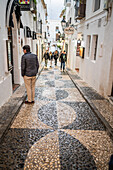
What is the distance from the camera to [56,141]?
346cm

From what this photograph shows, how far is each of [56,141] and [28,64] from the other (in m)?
2.79

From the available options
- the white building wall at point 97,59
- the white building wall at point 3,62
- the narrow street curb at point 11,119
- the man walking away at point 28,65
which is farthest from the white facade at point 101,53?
the white building wall at point 3,62

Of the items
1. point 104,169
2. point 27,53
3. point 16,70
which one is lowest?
point 104,169

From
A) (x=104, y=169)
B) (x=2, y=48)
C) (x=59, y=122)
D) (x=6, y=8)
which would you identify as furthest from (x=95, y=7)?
(x=104, y=169)

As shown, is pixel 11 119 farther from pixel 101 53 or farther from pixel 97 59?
pixel 97 59

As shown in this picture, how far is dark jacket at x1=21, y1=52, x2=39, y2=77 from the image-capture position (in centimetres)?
512

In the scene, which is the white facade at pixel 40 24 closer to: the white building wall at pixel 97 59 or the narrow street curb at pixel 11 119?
the white building wall at pixel 97 59

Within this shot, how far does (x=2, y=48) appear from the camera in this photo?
16.9ft

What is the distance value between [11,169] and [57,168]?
811 mm

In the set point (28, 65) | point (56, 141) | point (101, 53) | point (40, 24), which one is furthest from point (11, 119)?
point (40, 24)

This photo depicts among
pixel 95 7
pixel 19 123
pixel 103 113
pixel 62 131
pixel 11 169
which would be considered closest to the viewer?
pixel 11 169

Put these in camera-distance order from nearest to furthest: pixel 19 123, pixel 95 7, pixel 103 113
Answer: pixel 19 123 < pixel 103 113 < pixel 95 7

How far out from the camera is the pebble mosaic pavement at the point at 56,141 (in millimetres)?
2832

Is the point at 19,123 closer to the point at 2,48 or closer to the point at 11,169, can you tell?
the point at 11,169
